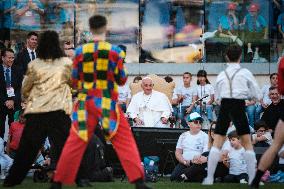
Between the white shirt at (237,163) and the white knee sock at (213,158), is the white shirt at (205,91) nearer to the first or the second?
the white shirt at (237,163)

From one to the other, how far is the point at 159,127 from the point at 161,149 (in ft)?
1.52

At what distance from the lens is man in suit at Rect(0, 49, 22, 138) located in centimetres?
1720

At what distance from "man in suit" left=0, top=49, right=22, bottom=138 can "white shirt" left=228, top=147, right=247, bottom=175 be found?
12.8 ft

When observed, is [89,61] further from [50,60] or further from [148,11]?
[148,11]

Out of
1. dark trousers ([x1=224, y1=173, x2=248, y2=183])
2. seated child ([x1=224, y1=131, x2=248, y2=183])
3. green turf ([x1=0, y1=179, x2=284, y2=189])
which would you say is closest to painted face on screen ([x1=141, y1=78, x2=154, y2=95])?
seated child ([x1=224, y1=131, x2=248, y2=183])

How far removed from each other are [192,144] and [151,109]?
192cm

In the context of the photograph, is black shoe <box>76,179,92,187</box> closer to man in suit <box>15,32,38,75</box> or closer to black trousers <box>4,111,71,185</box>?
black trousers <box>4,111,71,185</box>

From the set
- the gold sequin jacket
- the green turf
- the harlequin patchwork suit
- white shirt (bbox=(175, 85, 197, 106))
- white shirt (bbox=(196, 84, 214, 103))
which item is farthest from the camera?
white shirt (bbox=(175, 85, 197, 106))

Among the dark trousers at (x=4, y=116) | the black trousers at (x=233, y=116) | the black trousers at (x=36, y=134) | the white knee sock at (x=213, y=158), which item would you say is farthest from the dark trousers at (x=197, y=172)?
the black trousers at (x=36, y=134)

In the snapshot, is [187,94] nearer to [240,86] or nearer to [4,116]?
[4,116]

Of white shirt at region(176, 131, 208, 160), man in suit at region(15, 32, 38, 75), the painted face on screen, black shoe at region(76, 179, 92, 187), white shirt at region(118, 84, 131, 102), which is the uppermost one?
man in suit at region(15, 32, 38, 75)

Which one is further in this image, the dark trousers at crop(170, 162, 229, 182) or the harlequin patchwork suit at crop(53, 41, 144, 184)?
the dark trousers at crop(170, 162, 229, 182)

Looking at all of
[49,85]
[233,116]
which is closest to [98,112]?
[49,85]

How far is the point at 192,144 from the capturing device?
16672mm
